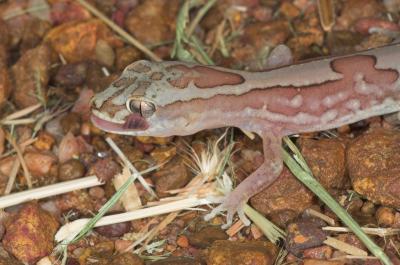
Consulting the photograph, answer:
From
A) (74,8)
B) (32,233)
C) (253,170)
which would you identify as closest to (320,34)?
(253,170)

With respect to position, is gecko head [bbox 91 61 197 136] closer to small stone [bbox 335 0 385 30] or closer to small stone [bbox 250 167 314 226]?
small stone [bbox 250 167 314 226]

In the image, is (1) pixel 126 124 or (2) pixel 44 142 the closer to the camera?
(1) pixel 126 124

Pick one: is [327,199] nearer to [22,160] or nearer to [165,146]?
[165,146]

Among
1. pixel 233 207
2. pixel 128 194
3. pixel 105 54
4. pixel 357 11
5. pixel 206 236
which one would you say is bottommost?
pixel 206 236

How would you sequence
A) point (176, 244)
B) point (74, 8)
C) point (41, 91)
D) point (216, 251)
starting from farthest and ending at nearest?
point (74, 8) < point (41, 91) < point (176, 244) < point (216, 251)

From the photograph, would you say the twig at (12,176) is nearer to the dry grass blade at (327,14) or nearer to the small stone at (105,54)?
the small stone at (105,54)

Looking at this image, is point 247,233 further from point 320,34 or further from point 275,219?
point 320,34

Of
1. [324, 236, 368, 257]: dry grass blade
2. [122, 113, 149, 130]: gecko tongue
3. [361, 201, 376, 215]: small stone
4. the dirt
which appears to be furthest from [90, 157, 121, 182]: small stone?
[361, 201, 376, 215]: small stone

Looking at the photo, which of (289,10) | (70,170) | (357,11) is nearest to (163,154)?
(70,170)
